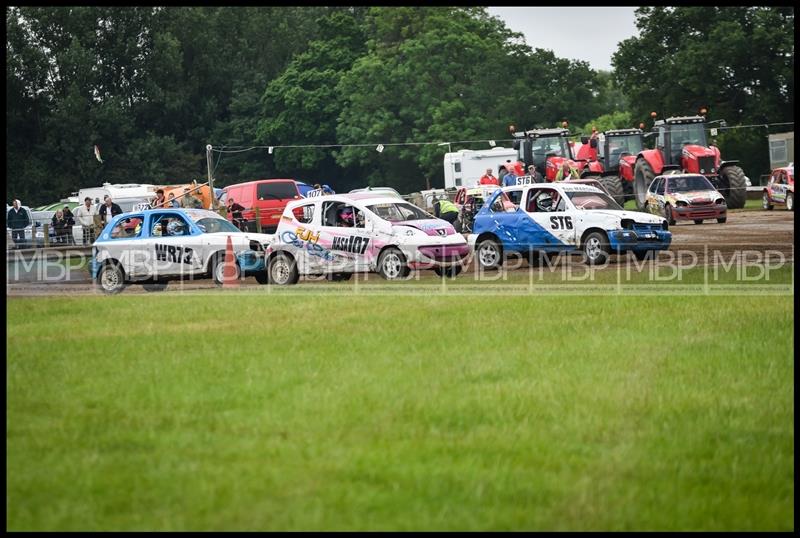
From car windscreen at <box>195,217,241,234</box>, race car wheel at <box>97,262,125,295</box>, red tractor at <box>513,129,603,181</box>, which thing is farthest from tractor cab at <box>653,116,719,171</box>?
race car wheel at <box>97,262,125,295</box>

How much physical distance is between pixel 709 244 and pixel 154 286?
11.8m

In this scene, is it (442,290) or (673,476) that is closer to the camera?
(673,476)

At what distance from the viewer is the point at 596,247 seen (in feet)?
80.3

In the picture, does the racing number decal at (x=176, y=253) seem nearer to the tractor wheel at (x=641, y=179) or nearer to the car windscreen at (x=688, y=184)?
the car windscreen at (x=688, y=184)

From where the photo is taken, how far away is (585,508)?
7203 mm

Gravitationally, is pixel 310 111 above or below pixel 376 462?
above

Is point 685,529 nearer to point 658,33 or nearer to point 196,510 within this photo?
point 196,510

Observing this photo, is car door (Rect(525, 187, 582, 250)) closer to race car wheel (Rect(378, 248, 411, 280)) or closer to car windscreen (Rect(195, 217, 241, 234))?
race car wheel (Rect(378, 248, 411, 280))

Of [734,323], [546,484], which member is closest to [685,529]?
[546,484]

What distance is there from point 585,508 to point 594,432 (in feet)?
6.55

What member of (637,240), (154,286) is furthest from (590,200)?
(154,286)

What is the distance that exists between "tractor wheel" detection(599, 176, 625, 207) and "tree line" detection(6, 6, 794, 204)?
28.9 m

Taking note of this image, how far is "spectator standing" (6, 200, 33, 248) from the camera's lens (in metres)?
39.7

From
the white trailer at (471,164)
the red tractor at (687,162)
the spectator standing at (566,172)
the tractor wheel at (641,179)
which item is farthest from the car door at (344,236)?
the white trailer at (471,164)
